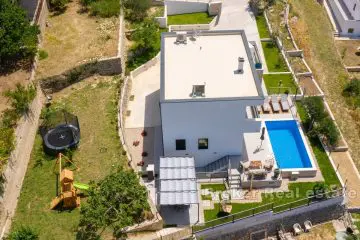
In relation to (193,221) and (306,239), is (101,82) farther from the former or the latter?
(306,239)

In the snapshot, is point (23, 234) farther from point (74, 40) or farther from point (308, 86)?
point (308, 86)

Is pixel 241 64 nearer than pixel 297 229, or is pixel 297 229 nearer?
pixel 297 229

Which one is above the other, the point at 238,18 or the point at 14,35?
the point at 238,18

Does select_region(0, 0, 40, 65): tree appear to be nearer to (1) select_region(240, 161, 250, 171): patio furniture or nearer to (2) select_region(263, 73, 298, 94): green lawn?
A: (1) select_region(240, 161, 250, 171): patio furniture

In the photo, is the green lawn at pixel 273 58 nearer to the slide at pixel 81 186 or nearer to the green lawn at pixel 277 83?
the green lawn at pixel 277 83

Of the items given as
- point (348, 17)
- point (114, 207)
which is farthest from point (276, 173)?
point (348, 17)

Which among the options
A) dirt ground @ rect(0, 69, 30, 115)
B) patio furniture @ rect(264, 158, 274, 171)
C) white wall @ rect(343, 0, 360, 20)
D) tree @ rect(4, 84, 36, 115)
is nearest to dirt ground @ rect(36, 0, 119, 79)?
dirt ground @ rect(0, 69, 30, 115)
